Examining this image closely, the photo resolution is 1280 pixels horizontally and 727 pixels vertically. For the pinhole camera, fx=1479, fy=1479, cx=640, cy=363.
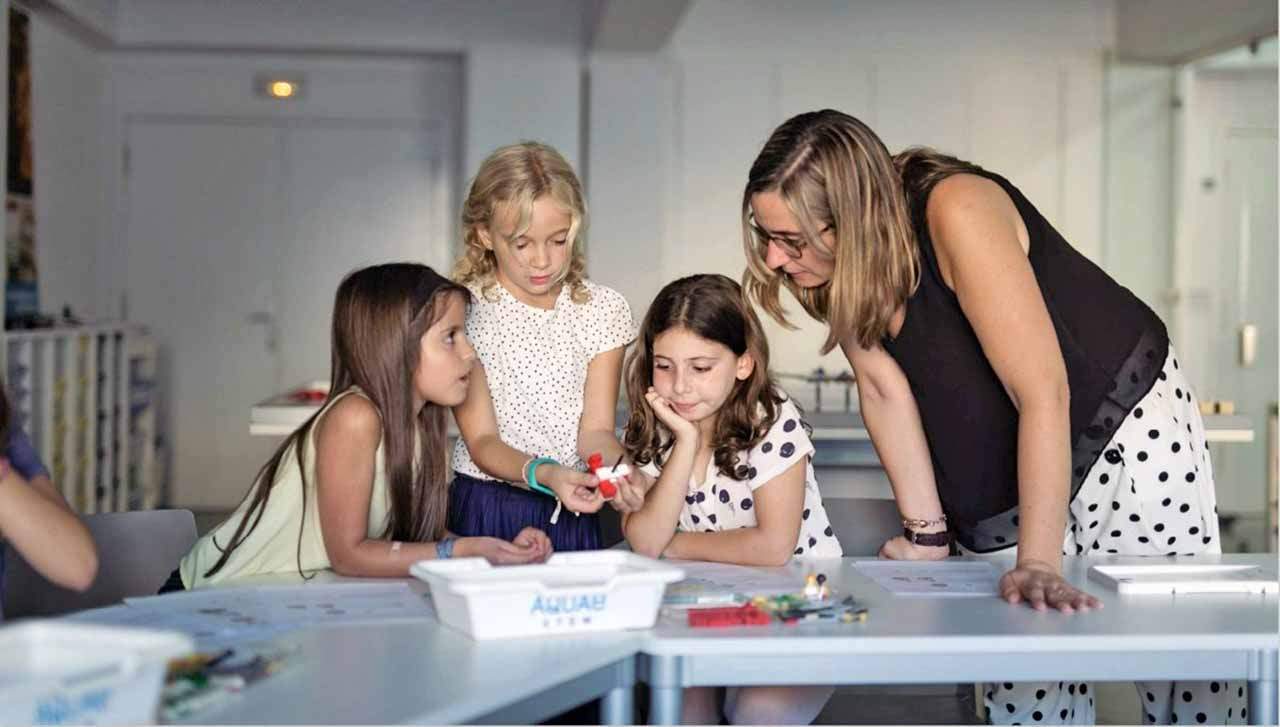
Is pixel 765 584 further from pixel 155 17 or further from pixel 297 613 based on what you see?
pixel 155 17

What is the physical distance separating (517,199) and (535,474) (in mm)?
464

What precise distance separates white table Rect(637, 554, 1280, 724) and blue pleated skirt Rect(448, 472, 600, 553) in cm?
82

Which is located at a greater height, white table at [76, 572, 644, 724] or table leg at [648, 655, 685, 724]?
white table at [76, 572, 644, 724]

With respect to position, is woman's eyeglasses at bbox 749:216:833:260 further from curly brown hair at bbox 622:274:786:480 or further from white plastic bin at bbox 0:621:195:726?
white plastic bin at bbox 0:621:195:726

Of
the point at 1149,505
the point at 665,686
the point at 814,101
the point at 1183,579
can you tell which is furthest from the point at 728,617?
the point at 814,101

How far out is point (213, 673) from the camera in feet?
4.91

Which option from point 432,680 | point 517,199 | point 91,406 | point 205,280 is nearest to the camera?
point 432,680

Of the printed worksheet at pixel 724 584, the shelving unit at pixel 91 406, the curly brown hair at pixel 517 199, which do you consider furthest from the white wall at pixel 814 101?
the printed worksheet at pixel 724 584

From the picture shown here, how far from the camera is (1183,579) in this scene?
79.1 inches

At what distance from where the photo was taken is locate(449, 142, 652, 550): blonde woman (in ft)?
8.28

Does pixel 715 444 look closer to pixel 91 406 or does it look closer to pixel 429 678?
pixel 429 678

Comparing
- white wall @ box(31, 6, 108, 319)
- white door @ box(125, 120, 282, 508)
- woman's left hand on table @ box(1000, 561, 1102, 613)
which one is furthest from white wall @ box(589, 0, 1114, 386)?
woman's left hand on table @ box(1000, 561, 1102, 613)

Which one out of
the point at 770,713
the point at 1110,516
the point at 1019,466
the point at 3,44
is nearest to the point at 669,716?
the point at 770,713

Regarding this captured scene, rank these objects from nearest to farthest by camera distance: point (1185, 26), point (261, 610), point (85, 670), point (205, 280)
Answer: point (85, 670) → point (261, 610) → point (1185, 26) → point (205, 280)
